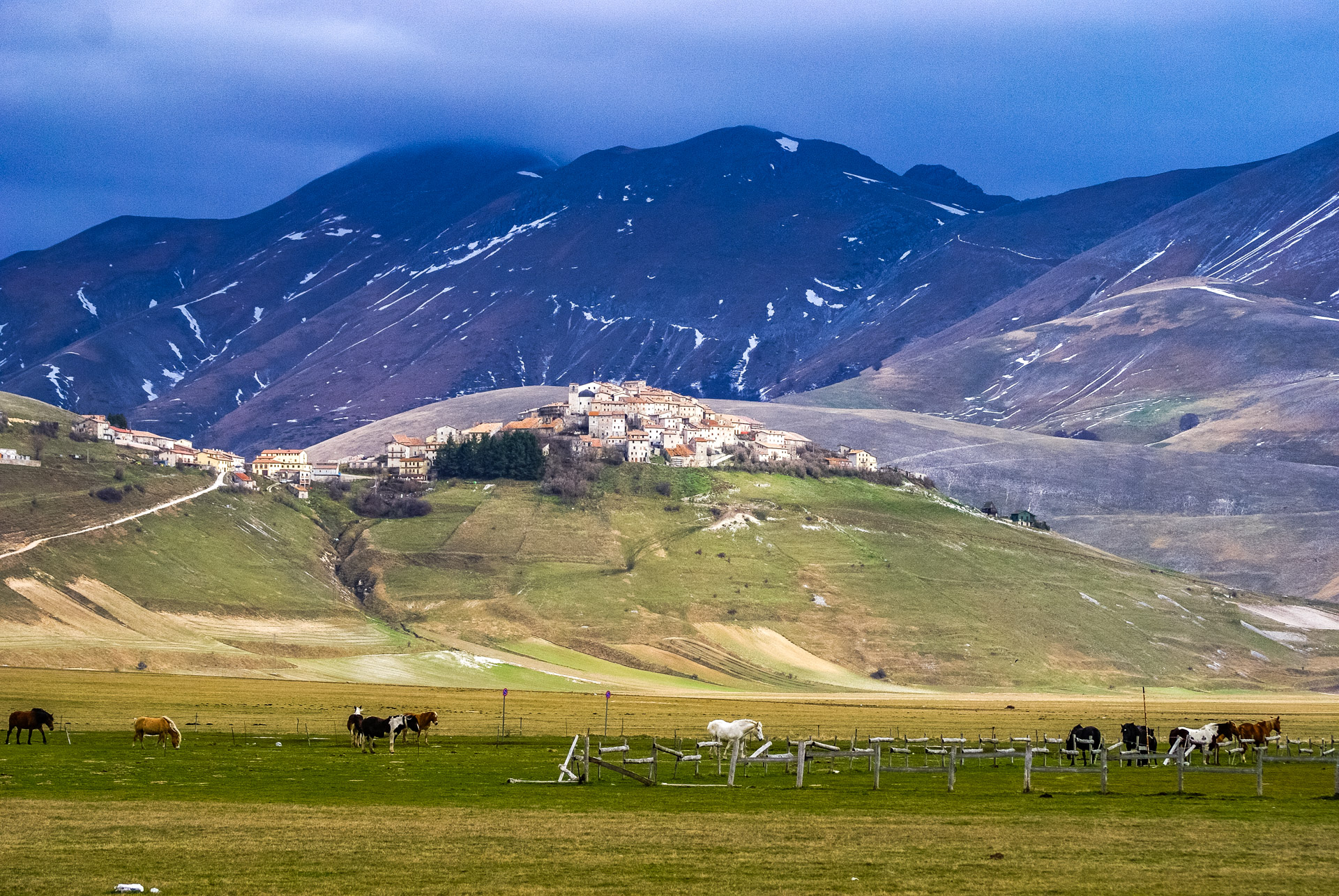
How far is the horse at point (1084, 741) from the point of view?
166 feet

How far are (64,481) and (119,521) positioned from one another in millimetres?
12181

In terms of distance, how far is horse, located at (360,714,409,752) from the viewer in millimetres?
53031

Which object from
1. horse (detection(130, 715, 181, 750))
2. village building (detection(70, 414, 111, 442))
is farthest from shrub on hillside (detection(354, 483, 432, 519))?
horse (detection(130, 715, 181, 750))

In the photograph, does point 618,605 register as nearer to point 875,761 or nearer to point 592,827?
point 875,761

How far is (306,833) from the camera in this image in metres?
30.5

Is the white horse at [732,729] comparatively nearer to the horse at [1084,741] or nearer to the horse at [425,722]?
the horse at [1084,741]

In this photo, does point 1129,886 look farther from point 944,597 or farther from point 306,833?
point 944,597

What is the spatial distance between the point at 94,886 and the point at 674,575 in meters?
151

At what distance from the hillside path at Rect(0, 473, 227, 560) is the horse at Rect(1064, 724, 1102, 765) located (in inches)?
4640

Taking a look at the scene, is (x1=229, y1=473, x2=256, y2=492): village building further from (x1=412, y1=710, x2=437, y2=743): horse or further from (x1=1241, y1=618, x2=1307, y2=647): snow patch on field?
(x1=412, y1=710, x2=437, y2=743): horse

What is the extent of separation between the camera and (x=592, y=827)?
3194 centimetres

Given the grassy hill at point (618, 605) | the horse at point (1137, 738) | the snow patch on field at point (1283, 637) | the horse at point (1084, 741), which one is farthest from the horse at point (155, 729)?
the snow patch on field at point (1283, 637)

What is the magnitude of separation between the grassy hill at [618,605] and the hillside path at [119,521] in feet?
4.25

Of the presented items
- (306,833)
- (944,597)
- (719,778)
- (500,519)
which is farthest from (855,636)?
(306,833)
